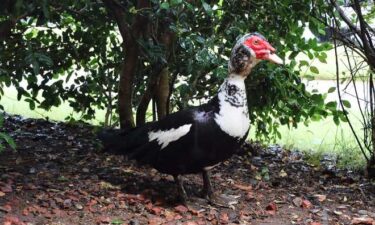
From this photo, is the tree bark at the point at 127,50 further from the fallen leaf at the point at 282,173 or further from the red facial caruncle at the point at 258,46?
the fallen leaf at the point at 282,173

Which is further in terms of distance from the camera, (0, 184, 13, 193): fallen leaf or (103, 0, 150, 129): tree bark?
(103, 0, 150, 129): tree bark

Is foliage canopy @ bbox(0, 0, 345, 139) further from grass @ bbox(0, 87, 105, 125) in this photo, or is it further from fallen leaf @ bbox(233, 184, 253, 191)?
fallen leaf @ bbox(233, 184, 253, 191)

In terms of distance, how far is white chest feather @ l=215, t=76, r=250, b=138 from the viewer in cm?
324

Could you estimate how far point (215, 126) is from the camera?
10.6 ft

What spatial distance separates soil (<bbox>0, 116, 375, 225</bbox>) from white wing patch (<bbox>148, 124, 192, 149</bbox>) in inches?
13.6

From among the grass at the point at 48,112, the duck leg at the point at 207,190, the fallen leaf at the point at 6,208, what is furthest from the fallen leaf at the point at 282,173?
the fallen leaf at the point at 6,208

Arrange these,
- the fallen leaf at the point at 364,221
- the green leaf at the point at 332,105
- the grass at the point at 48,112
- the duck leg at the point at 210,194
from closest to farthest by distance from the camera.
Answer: the fallen leaf at the point at 364,221
the duck leg at the point at 210,194
the green leaf at the point at 332,105
the grass at the point at 48,112

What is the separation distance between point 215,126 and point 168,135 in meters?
0.30

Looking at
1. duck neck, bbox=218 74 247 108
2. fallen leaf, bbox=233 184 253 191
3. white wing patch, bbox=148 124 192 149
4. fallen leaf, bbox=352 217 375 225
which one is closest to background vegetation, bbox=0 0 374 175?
duck neck, bbox=218 74 247 108

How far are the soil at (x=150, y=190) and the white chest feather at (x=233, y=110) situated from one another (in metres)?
0.51

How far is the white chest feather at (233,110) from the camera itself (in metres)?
3.24

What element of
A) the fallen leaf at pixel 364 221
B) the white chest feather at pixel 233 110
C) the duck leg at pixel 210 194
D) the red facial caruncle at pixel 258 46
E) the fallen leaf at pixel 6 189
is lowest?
the fallen leaf at pixel 364 221

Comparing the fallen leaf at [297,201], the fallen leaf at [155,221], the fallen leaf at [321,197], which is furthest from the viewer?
the fallen leaf at [321,197]

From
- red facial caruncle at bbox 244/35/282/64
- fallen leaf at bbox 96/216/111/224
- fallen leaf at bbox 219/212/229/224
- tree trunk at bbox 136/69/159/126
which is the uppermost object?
red facial caruncle at bbox 244/35/282/64
